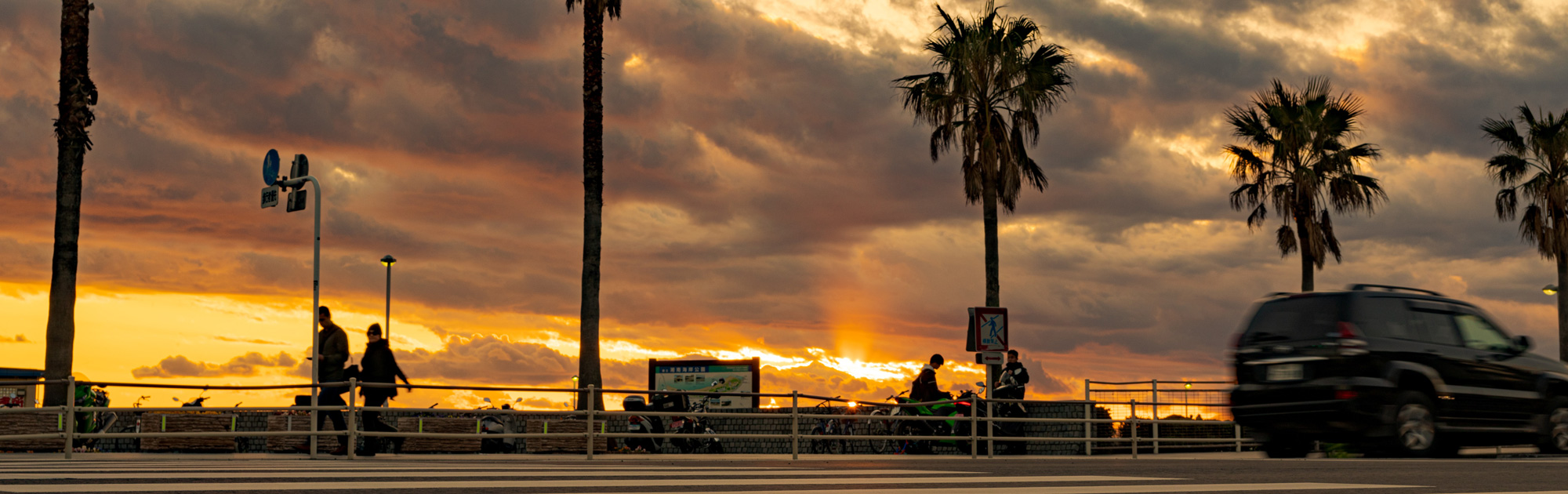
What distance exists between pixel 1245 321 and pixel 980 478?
21.0ft

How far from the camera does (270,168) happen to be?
2441 cm

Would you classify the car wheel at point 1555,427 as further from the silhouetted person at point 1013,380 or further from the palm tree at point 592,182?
the palm tree at point 592,182

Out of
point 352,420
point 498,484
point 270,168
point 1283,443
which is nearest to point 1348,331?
point 1283,443

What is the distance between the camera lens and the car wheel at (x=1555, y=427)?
15469mm

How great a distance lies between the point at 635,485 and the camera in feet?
26.8

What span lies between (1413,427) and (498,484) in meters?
10.3

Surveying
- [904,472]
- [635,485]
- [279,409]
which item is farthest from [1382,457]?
[279,409]

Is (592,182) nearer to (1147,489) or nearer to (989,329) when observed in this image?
(989,329)

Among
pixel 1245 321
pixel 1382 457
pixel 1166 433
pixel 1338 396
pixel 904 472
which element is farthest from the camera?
pixel 1166 433

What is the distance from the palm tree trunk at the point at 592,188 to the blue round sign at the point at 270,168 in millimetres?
5512

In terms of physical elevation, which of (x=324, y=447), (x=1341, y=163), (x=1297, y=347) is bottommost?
(x=324, y=447)

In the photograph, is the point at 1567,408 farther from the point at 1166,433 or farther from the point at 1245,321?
the point at 1166,433

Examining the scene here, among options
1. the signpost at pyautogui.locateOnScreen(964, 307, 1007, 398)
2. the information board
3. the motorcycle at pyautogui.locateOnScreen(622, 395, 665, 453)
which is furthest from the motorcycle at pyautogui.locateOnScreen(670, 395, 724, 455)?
the information board

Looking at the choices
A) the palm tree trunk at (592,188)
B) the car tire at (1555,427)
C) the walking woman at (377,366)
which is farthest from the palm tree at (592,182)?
the car tire at (1555,427)
